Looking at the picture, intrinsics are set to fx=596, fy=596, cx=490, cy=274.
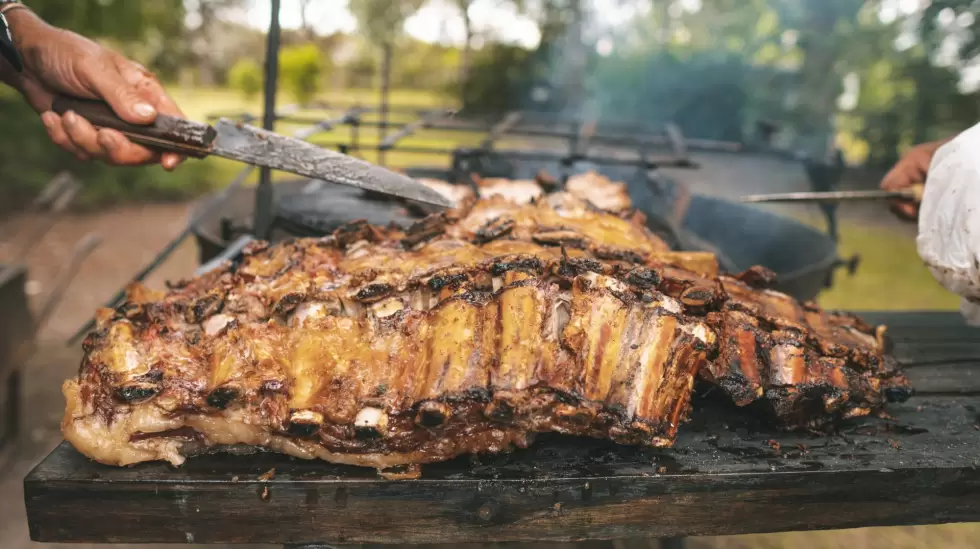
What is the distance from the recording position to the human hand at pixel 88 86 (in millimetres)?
2305

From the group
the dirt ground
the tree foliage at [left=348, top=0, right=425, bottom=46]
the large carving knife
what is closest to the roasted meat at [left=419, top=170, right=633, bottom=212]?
the large carving knife

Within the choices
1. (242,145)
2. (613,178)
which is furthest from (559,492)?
(613,178)

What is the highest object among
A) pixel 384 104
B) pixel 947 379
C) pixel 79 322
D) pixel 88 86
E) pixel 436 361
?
pixel 384 104

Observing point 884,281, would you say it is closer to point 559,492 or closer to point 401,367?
point 559,492

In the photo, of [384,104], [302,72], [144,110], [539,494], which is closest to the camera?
[539,494]

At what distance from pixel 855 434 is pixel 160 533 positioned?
7.86 ft

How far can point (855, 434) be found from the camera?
2189 mm

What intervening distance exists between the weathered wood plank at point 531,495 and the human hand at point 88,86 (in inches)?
47.4

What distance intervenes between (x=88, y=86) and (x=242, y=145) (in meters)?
0.76

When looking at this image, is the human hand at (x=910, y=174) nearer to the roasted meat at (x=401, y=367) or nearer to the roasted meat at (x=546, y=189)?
the roasted meat at (x=546, y=189)

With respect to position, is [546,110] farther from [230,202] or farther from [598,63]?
[230,202]

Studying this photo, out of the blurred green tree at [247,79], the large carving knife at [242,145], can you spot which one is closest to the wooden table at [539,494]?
the large carving knife at [242,145]

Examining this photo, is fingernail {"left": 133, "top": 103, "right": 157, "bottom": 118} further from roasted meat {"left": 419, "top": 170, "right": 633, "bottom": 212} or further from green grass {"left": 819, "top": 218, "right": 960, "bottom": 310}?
green grass {"left": 819, "top": 218, "right": 960, "bottom": 310}

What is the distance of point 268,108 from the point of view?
3445mm
